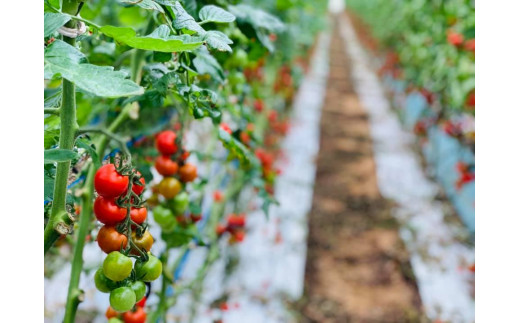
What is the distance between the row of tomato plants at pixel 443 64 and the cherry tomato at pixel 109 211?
2.59 meters

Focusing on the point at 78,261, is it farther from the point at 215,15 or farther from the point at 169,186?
the point at 215,15

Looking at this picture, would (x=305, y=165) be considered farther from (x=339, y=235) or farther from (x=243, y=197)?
(x=243, y=197)

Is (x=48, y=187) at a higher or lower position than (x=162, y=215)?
higher

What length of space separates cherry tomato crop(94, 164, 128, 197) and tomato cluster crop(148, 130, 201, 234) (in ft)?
1.22

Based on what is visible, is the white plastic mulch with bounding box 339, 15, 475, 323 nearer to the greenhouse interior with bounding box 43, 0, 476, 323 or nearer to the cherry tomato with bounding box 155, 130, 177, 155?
the greenhouse interior with bounding box 43, 0, 476, 323

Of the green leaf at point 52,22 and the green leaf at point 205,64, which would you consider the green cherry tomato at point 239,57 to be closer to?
the green leaf at point 205,64

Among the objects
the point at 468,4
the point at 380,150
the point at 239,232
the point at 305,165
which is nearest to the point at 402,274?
the point at 239,232

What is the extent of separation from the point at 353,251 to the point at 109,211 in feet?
8.22

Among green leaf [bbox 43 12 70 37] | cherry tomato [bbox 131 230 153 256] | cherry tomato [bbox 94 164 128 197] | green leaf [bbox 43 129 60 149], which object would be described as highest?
green leaf [bbox 43 12 70 37]

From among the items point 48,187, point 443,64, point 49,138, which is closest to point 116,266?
point 48,187

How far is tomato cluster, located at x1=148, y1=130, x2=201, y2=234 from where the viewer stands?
1002mm

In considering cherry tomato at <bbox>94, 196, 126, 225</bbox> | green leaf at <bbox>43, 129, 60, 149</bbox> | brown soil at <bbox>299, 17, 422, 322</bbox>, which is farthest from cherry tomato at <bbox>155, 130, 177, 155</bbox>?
brown soil at <bbox>299, 17, 422, 322</bbox>

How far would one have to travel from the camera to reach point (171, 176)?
3.35 feet

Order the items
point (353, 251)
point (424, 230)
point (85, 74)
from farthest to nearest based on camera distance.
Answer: point (424, 230), point (353, 251), point (85, 74)
